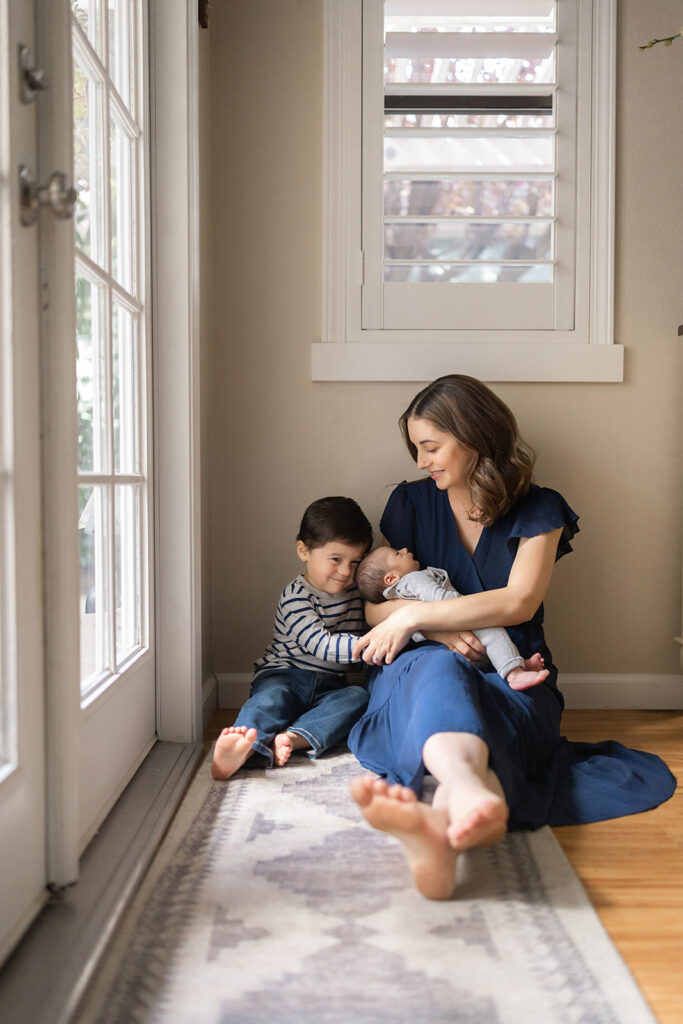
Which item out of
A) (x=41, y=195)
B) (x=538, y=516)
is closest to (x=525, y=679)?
(x=538, y=516)

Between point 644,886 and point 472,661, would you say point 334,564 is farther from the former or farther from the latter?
point 644,886

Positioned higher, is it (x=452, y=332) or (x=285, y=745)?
(x=452, y=332)

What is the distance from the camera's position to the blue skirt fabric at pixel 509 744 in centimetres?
148

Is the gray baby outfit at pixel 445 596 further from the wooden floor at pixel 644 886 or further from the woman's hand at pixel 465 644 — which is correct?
the wooden floor at pixel 644 886

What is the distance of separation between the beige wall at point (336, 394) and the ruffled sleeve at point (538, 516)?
1.17 feet

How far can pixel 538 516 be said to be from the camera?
6.31ft

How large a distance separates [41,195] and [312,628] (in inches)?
48.1

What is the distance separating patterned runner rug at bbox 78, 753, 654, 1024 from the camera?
3.17 ft

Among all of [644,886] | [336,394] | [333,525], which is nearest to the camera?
[644,886]

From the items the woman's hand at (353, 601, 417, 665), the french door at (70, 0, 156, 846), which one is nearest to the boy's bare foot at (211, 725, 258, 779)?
the french door at (70, 0, 156, 846)

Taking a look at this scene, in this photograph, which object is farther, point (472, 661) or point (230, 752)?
point (472, 661)

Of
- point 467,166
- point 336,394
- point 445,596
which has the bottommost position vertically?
point 445,596

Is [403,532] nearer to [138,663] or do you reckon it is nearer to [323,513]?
[323,513]


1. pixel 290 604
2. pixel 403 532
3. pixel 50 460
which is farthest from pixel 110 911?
pixel 403 532
